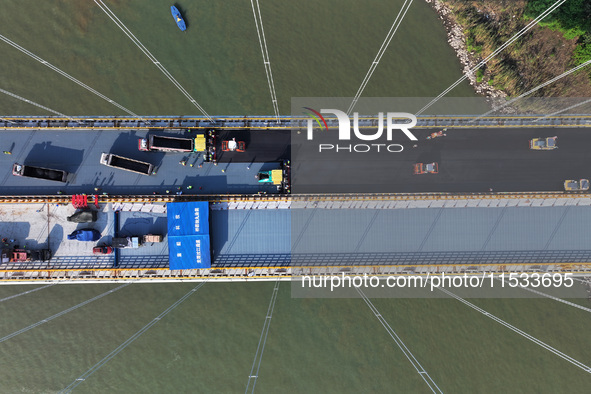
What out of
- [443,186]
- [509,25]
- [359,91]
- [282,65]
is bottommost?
[443,186]

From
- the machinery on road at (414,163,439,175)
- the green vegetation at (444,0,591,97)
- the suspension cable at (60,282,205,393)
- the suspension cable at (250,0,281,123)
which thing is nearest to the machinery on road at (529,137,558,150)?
the green vegetation at (444,0,591,97)

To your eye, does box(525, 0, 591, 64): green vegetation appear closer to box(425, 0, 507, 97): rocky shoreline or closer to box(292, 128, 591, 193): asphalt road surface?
box(425, 0, 507, 97): rocky shoreline

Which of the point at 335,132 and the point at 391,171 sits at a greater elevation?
the point at 335,132

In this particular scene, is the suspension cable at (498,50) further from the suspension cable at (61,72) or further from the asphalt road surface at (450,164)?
the suspension cable at (61,72)

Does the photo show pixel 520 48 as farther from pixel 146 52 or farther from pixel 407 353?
pixel 146 52

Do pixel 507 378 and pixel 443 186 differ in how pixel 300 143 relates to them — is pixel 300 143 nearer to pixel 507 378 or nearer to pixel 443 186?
pixel 443 186

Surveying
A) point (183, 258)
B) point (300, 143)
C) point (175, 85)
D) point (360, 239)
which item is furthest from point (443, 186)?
point (175, 85)

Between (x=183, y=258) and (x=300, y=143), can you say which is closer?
(x=183, y=258)
